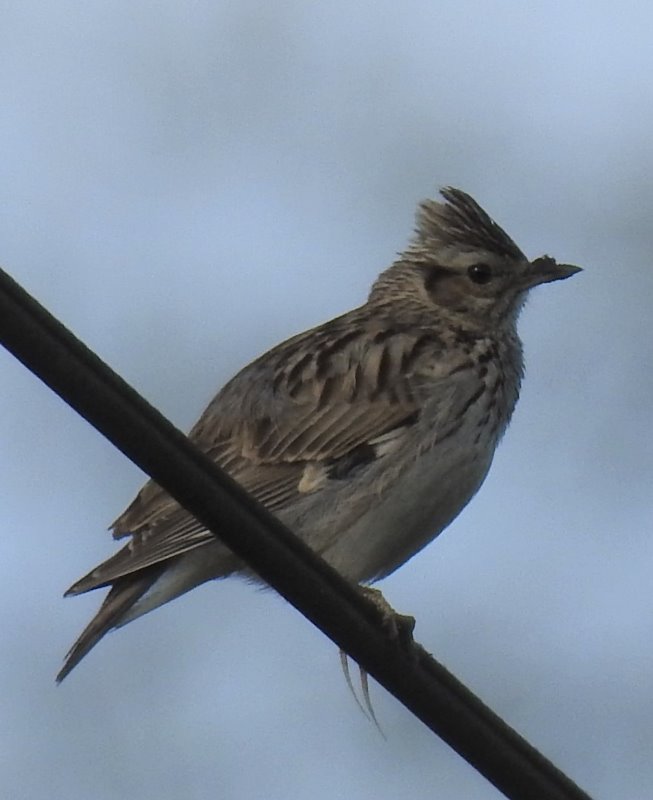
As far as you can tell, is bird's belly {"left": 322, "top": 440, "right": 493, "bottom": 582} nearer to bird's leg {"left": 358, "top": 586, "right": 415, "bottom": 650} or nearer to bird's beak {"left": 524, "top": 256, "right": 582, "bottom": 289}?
bird's leg {"left": 358, "top": 586, "right": 415, "bottom": 650}

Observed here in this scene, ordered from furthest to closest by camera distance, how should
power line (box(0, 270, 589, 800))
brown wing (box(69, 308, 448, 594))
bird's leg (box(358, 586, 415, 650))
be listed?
1. brown wing (box(69, 308, 448, 594))
2. bird's leg (box(358, 586, 415, 650))
3. power line (box(0, 270, 589, 800))

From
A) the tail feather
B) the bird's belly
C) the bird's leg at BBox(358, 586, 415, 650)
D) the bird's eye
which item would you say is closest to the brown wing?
the tail feather

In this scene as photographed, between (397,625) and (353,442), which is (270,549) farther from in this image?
(353,442)

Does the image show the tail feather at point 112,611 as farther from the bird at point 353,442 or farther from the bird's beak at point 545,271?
the bird's beak at point 545,271

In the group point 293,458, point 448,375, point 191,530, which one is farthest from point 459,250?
point 191,530

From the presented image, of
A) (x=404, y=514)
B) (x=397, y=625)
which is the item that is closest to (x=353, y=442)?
(x=404, y=514)

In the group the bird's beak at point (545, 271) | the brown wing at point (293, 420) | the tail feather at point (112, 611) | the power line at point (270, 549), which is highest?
the bird's beak at point (545, 271)

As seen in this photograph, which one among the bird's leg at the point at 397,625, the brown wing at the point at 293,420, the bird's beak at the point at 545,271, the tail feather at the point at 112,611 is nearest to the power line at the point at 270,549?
the bird's leg at the point at 397,625
